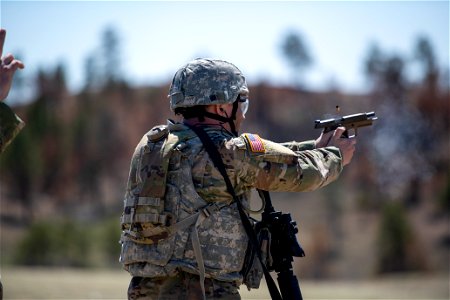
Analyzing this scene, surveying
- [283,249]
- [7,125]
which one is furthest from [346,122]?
[7,125]

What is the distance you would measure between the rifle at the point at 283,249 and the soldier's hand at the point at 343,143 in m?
0.61

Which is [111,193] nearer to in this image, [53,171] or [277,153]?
[53,171]

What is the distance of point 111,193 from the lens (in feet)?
227

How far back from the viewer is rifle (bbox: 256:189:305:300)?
15.4 ft

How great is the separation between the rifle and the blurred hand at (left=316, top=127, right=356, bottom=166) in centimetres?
61

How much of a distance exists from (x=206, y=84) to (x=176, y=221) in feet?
2.90

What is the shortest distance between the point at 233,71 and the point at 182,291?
1.42 metres

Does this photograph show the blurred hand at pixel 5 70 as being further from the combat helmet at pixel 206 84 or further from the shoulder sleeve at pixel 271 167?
the shoulder sleeve at pixel 271 167

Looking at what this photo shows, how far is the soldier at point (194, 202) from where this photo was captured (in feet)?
14.7

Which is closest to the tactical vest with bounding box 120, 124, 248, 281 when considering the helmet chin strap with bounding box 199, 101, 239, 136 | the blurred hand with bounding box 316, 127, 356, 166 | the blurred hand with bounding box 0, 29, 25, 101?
the helmet chin strap with bounding box 199, 101, 239, 136

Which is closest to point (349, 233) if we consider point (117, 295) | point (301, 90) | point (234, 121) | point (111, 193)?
point (111, 193)

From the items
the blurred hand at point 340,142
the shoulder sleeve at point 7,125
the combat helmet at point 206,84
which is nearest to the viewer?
the combat helmet at point 206,84

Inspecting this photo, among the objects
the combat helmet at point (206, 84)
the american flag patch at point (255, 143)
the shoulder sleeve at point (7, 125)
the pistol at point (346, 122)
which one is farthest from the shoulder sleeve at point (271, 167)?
the shoulder sleeve at point (7, 125)

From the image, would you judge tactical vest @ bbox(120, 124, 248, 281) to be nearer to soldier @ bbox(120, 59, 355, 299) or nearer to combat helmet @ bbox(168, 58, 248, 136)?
soldier @ bbox(120, 59, 355, 299)
